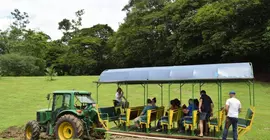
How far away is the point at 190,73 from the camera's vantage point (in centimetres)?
1125

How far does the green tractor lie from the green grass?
3.75 m

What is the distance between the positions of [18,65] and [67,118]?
3970 centimetres

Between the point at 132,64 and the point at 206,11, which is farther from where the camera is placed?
the point at 132,64

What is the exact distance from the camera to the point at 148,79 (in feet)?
39.8

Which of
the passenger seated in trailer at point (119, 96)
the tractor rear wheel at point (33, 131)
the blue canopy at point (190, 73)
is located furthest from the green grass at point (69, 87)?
the passenger seated in trailer at point (119, 96)

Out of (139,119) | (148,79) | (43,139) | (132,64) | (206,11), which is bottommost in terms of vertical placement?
(43,139)

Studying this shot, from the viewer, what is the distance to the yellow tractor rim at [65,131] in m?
12.0

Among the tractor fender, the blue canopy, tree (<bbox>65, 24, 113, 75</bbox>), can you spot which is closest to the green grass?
the blue canopy

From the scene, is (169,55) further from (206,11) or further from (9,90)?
(9,90)

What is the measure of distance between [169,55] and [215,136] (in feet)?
124

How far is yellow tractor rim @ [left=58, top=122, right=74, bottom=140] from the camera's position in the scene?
39.5ft

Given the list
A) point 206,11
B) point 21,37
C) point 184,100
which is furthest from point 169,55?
point 21,37

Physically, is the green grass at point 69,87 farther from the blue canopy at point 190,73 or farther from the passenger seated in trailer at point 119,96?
the passenger seated in trailer at point 119,96

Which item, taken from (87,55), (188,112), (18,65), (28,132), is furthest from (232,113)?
(87,55)
